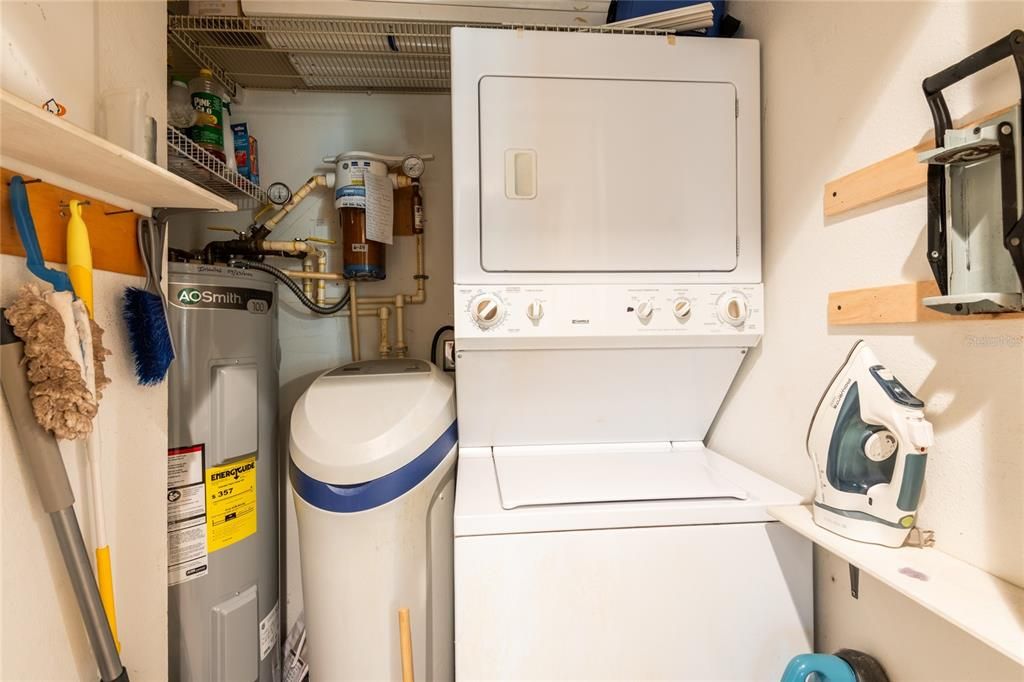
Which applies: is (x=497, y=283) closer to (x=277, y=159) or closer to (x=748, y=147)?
(x=748, y=147)

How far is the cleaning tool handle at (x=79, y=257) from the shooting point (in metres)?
0.85

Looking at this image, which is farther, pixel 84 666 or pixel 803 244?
pixel 803 244

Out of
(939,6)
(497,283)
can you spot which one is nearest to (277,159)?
(497,283)

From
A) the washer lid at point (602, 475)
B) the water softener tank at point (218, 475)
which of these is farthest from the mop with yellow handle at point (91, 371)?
the washer lid at point (602, 475)

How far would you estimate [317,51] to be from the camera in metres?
1.53

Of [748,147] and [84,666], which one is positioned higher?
[748,147]

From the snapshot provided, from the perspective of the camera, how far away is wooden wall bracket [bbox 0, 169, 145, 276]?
0.76 meters

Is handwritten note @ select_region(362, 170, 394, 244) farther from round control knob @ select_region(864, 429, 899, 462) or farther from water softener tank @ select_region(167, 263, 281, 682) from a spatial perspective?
round control knob @ select_region(864, 429, 899, 462)

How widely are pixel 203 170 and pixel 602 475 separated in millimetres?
1425

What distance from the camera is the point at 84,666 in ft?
2.93

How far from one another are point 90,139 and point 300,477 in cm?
86

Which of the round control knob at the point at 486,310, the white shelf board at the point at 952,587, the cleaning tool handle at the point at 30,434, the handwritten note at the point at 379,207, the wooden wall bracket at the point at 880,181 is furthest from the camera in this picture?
the handwritten note at the point at 379,207

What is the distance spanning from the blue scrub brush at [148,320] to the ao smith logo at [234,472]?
1.19ft

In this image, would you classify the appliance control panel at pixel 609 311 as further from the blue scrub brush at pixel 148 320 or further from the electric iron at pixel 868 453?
the blue scrub brush at pixel 148 320
